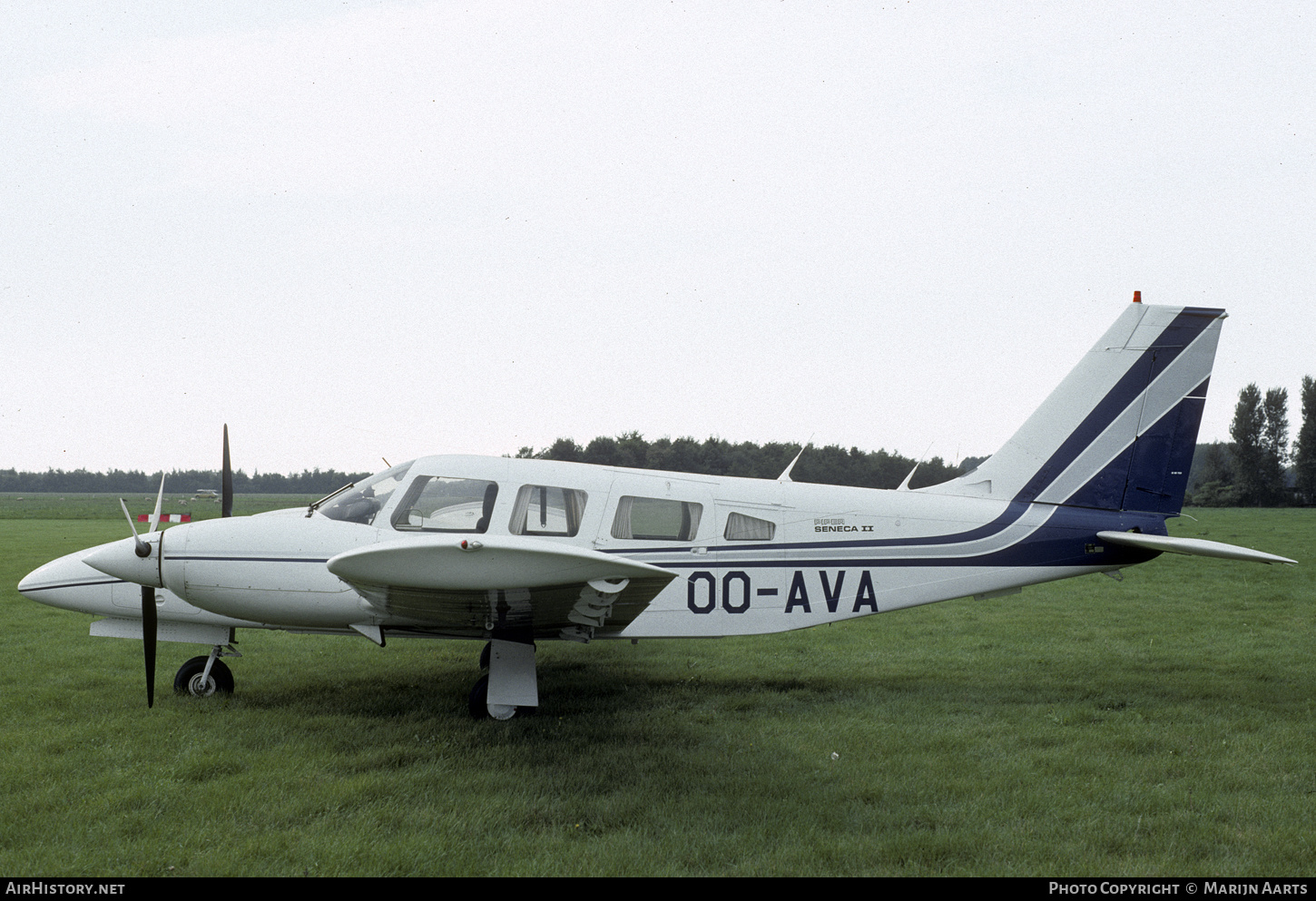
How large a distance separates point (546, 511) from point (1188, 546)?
551cm

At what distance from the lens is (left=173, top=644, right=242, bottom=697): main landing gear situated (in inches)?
267

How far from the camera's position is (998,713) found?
6.51 metres

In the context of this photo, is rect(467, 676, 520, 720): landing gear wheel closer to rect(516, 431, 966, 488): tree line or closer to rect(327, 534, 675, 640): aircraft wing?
rect(327, 534, 675, 640): aircraft wing

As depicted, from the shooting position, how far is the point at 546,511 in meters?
6.55

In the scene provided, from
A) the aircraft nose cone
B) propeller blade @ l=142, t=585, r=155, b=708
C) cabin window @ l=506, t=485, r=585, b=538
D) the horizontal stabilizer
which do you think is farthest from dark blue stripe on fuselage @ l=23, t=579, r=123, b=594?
the horizontal stabilizer

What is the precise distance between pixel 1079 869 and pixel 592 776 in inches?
106

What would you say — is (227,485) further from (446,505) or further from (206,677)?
(446,505)

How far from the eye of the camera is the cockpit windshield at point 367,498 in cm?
654

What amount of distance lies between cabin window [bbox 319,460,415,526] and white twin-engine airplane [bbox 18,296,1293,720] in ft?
0.06

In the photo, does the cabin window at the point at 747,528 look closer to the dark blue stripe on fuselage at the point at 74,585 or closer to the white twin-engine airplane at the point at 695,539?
the white twin-engine airplane at the point at 695,539

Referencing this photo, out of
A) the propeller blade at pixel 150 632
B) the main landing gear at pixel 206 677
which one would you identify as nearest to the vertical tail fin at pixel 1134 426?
the main landing gear at pixel 206 677

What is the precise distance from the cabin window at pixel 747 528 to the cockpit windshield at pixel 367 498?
109 inches

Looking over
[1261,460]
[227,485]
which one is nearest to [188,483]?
[227,485]
